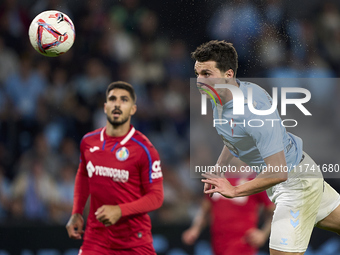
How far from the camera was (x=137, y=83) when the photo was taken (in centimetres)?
890

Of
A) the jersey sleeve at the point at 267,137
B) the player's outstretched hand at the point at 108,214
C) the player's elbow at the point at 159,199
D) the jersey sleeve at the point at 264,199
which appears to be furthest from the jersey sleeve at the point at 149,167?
the jersey sleeve at the point at 264,199

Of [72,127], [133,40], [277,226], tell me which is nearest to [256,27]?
[133,40]

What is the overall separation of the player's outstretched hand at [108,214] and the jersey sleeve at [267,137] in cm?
154

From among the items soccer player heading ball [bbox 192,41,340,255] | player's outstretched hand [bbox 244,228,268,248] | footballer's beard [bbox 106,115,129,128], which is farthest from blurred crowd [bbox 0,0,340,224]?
soccer player heading ball [bbox 192,41,340,255]

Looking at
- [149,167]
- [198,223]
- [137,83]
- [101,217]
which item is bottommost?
[198,223]

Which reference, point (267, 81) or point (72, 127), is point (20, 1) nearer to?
point (72, 127)

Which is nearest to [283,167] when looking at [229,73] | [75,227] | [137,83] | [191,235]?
[229,73]

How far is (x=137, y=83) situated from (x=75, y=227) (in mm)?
4201

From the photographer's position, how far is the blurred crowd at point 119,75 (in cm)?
737

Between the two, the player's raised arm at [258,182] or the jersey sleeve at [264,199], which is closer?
the player's raised arm at [258,182]

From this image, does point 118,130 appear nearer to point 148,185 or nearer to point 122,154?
point 122,154

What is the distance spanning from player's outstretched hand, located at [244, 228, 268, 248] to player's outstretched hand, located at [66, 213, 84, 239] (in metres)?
2.16

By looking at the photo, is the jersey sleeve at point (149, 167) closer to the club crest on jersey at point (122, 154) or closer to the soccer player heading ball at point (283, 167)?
the club crest on jersey at point (122, 154)

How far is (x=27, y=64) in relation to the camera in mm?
8695
